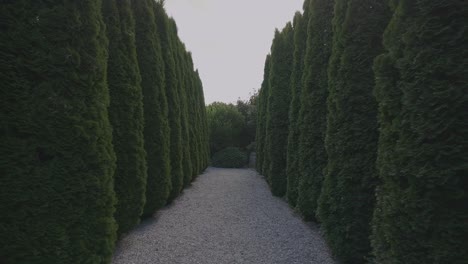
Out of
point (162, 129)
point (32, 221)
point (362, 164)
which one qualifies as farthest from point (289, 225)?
point (32, 221)

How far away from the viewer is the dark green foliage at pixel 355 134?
4.26 m

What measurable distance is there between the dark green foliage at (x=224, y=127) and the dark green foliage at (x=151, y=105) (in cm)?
1925

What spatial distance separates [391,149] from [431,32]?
107 centimetres

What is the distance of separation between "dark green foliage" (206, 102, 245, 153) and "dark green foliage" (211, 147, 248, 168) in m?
2.09

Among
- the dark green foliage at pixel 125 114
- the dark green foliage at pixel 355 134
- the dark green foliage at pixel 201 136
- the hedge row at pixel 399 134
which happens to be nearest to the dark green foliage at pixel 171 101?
the dark green foliage at pixel 125 114

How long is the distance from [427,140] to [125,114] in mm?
4468

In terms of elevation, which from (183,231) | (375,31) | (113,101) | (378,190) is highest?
(375,31)

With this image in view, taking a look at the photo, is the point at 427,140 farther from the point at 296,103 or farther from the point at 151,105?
the point at 296,103

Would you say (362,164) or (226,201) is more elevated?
(362,164)

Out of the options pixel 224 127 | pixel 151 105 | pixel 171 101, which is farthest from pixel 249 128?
pixel 151 105

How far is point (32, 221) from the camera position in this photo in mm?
3131

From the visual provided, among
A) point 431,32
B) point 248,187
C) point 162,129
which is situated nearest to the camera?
point 431,32

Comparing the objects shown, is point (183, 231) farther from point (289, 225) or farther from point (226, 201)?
point (226, 201)

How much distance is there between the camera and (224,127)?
26.7m
